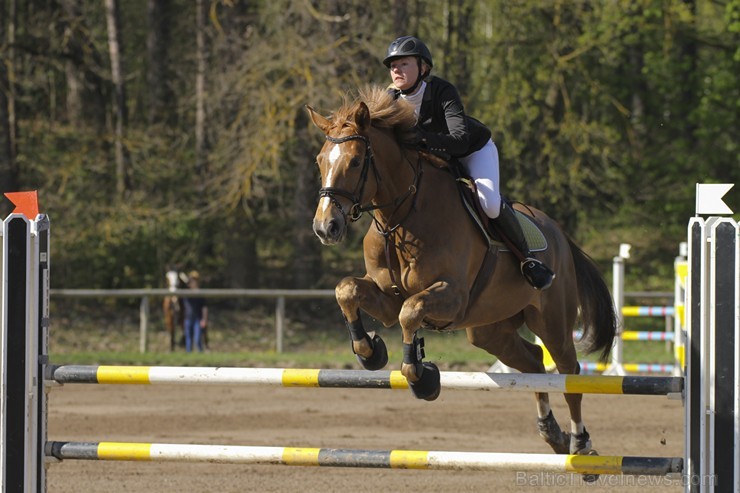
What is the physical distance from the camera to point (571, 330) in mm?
6906

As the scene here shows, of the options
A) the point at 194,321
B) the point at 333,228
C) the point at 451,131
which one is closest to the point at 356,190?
the point at 333,228

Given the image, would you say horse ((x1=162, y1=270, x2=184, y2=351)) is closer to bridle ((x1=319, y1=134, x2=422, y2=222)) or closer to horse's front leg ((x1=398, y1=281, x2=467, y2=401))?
bridle ((x1=319, y1=134, x2=422, y2=222))

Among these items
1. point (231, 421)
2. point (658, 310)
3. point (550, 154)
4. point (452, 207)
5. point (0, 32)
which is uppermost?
point (0, 32)

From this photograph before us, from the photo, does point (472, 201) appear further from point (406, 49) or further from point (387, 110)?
point (406, 49)

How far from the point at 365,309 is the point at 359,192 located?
647mm

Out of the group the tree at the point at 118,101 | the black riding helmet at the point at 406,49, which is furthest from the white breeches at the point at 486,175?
the tree at the point at 118,101

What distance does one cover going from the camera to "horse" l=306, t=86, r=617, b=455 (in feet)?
17.3

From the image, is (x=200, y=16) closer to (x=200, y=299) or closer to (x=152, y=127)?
(x=152, y=127)

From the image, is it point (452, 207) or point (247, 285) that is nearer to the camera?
point (452, 207)

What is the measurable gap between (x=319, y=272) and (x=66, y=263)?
5038 millimetres

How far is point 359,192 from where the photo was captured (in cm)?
530

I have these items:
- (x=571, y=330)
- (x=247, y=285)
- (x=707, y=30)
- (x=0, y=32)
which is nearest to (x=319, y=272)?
(x=247, y=285)

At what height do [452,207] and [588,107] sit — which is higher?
[588,107]

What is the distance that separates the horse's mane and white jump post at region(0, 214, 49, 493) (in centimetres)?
172
